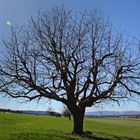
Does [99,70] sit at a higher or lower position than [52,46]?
lower

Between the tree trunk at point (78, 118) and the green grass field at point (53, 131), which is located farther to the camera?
the tree trunk at point (78, 118)

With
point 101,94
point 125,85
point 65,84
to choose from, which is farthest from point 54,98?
point 125,85

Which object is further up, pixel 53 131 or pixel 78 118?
pixel 78 118

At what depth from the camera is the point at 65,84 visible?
33469 mm

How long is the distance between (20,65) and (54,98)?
418 centimetres

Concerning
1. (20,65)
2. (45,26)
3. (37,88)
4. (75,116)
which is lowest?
(75,116)

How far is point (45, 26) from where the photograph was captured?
3450cm

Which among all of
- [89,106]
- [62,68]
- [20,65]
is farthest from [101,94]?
[20,65]

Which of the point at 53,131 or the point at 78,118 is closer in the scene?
the point at 78,118

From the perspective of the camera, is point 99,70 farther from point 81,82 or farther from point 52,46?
point 52,46

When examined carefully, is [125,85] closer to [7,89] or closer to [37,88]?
[37,88]

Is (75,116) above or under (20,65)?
under

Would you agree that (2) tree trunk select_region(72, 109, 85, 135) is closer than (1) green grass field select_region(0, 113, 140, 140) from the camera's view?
No

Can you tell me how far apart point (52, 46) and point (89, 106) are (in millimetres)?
6355
